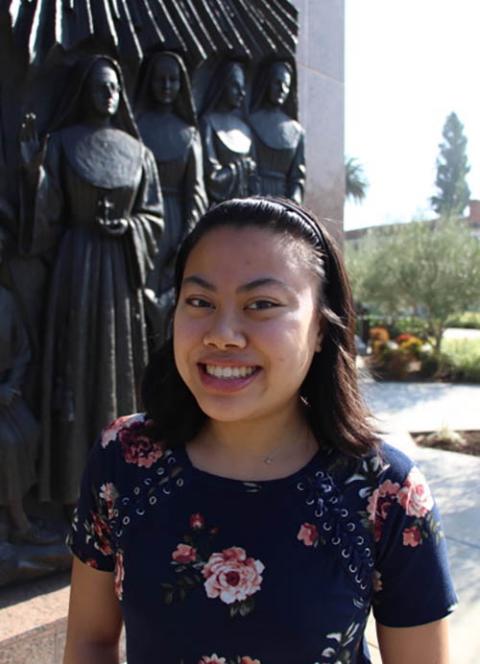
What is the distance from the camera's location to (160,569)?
106cm

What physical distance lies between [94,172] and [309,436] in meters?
2.07

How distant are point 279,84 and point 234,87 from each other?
1.20 ft

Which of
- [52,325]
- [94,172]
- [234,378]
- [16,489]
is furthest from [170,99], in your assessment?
[234,378]

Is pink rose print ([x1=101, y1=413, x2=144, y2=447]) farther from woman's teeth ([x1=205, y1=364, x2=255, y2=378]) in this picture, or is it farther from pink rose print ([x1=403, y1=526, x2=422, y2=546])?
pink rose print ([x1=403, y1=526, x2=422, y2=546])

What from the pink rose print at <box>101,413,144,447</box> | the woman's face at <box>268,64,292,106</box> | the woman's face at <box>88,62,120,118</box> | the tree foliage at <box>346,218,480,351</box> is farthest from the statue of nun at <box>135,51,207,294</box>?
the tree foliage at <box>346,218,480,351</box>

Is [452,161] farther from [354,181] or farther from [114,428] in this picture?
[114,428]

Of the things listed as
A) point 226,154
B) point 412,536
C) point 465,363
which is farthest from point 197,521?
point 465,363

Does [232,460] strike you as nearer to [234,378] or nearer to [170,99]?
[234,378]

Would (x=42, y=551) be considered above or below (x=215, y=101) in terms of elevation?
below

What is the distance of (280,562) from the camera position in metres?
1.03

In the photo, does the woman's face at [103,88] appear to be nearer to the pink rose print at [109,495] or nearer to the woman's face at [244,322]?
the woman's face at [244,322]

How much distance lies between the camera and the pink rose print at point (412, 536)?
1042 mm

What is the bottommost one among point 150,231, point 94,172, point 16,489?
point 16,489

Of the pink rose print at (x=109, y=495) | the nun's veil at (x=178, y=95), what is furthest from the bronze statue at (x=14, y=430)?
the pink rose print at (x=109, y=495)
